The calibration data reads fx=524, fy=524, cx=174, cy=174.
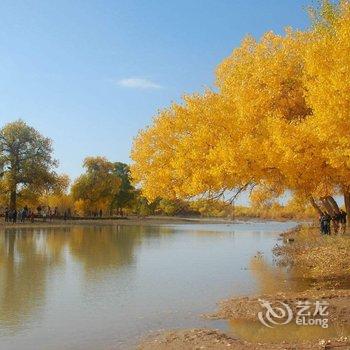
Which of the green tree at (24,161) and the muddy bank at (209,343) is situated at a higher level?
the green tree at (24,161)

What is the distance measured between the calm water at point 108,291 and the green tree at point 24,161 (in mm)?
34947

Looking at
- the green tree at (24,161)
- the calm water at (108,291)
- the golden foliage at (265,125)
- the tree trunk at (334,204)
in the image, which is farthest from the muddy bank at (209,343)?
the green tree at (24,161)

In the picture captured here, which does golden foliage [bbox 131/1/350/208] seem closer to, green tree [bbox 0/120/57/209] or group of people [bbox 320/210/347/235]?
group of people [bbox 320/210/347/235]

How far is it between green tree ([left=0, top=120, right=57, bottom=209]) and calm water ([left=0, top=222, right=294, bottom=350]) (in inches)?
1376

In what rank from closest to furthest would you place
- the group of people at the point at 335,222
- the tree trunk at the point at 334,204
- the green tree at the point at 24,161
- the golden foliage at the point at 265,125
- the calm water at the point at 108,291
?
the calm water at the point at 108,291 → the golden foliage at the point at 265,125 → the tree trunk at the point at 334,204 → the group of people at the point at 335,222 → the green tree at the point at 24,161

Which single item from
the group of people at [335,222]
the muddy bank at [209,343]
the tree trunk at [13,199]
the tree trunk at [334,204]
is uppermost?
the tree trunk at [13,199]

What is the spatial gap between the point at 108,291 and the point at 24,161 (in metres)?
50.0

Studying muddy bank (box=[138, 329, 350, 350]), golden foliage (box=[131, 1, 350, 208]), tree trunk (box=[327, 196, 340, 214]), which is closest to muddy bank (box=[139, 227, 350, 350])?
muddy bank (box=[138, 329, 350, 350])

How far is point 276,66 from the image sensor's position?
19.4 m

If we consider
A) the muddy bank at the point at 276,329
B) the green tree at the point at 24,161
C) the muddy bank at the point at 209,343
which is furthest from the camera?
the green tree at the point at 24,161

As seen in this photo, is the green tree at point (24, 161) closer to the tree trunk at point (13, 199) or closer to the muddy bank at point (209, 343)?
the tree trunk at point (13, 199)

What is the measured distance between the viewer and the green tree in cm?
6231

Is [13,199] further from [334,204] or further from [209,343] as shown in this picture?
[209,343]

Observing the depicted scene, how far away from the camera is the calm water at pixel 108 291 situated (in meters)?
11.0
